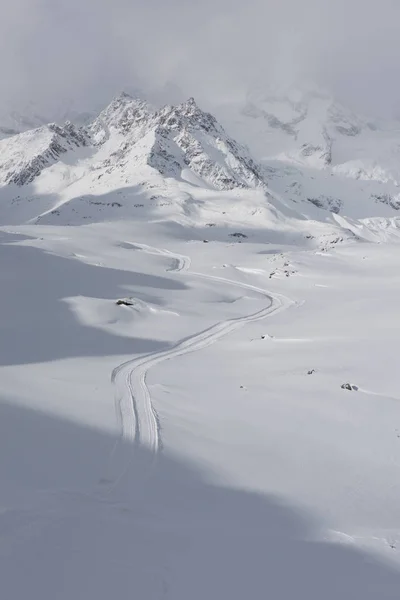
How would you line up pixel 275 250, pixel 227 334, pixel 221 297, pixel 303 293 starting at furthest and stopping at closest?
pixel 275 250 < pixel 303 293 < pixel 221 297 < pixel 227 334

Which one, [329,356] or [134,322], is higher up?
[329,356]

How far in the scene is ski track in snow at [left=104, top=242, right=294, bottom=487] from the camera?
11.8 m

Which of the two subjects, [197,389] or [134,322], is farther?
[134,322]

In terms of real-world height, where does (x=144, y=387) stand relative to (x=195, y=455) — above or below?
below

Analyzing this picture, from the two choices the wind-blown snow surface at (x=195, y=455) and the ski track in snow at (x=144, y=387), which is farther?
the ski track in snow at (x=144, y=387)

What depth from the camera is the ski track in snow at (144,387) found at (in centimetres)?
1176

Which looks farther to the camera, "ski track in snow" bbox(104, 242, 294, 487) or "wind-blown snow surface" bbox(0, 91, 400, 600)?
"ski track in snow" bbox(104, 242, 294, 487)

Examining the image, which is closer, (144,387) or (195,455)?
(195,455)

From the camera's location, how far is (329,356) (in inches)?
824

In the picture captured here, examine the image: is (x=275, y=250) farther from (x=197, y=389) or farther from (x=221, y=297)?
(x=197, y=389)

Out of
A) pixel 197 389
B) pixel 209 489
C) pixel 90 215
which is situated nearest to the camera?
pixel 209 489

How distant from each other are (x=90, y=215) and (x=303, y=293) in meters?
125

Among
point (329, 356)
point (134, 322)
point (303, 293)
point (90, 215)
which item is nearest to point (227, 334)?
point (134, 322)

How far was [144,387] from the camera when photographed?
17.1m
